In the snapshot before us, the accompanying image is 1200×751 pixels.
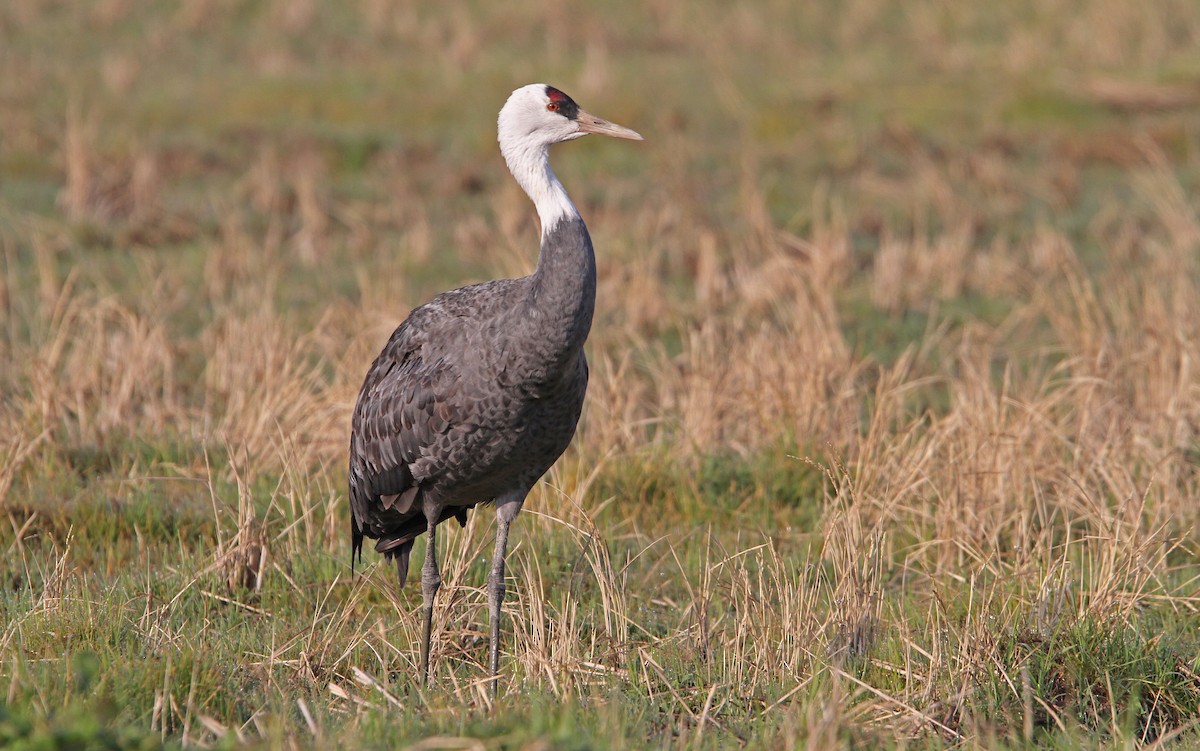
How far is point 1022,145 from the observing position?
15.7 m

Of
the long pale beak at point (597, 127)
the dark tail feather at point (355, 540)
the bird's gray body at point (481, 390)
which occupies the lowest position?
the dark tail feather at point (355, 540)

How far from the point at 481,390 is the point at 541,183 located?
29.6 inches

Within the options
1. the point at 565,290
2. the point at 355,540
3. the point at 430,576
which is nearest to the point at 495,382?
the point at 565,290

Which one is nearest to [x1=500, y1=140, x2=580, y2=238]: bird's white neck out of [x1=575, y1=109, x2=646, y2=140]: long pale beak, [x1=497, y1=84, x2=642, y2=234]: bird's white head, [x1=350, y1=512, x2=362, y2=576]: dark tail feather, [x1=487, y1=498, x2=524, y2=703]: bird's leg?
[x1=497, y1=84, x2=642, y2=234]: bird's white head

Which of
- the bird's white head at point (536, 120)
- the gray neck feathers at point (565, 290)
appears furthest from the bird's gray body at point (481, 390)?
the bird's white head at point (536, 120)

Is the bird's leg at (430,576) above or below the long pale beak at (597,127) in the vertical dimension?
below

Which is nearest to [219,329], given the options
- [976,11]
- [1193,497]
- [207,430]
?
[207,430]

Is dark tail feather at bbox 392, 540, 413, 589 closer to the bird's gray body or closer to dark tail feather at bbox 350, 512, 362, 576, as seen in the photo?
dark tail feather at bbox 350, 512, 362, 576

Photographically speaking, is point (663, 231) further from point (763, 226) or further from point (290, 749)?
point (290, 749)

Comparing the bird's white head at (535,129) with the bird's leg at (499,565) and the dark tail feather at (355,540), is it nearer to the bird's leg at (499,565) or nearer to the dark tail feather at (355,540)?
the bird's leg at (499,565)

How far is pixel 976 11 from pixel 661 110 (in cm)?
889

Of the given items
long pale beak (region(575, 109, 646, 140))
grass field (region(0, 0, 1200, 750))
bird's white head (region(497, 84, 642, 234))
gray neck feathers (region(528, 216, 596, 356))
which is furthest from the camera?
long pale beak (region(575, 109, 646, 140))

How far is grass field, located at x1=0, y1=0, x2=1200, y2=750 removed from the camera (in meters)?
4.55

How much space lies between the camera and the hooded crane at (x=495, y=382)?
4750mm
